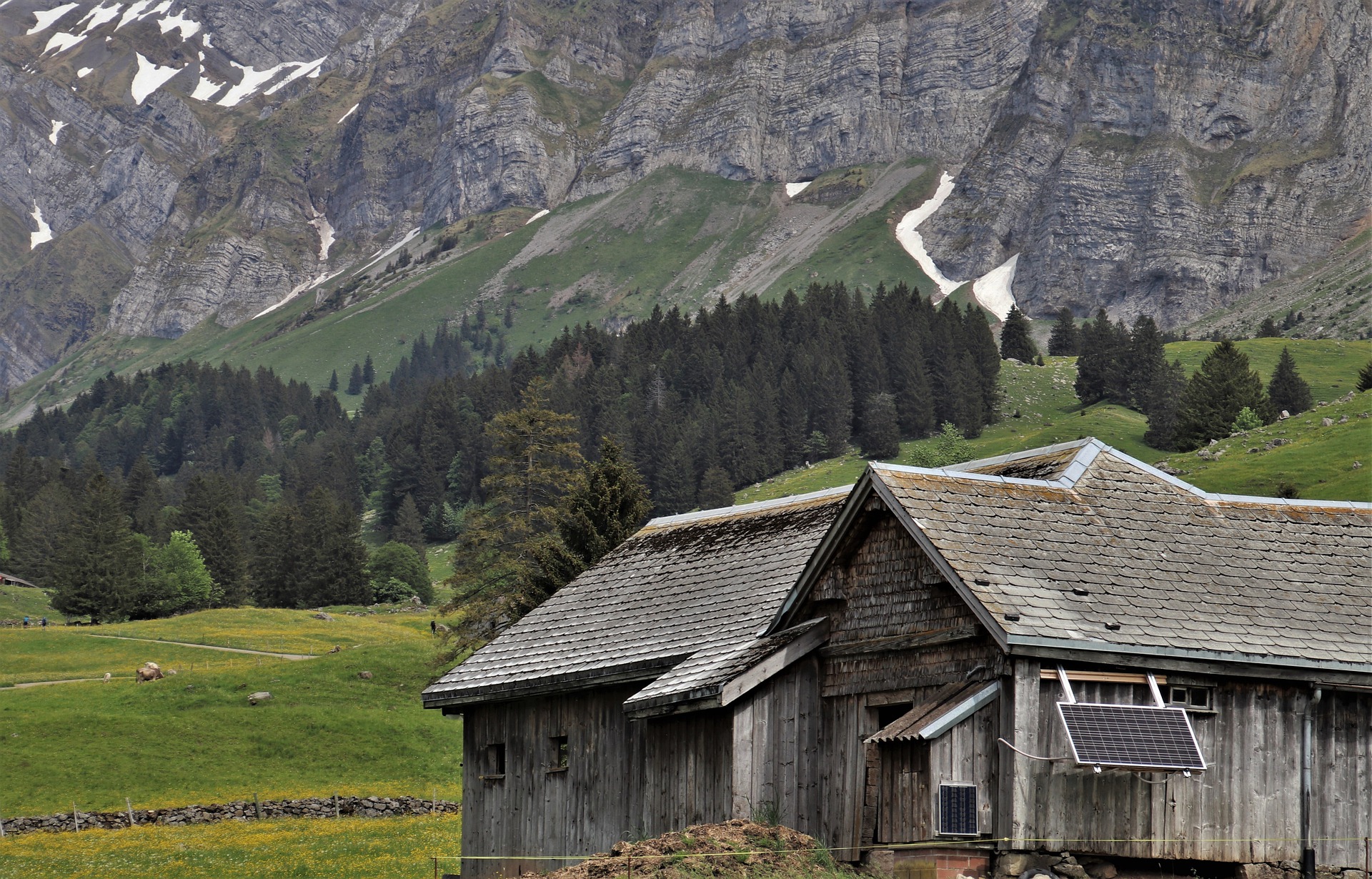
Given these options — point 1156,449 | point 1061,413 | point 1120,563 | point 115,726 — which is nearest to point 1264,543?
point 1120,563

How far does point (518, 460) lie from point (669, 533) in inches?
1500

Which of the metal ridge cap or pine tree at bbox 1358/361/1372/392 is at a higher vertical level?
pine tree at bbox 1358/361/1372/392

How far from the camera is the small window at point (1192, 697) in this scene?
19.4m

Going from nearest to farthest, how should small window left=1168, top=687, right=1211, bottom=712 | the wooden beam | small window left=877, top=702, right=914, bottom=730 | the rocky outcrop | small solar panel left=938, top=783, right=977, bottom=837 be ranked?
small solar panel left=938, top=783, right=977, bottom=837 → small window left=1168, top=687, right=1211, bottom=712 → small window left=877, top=702, right=914, bottom=730 → the wooden beam → the rocky outcrop

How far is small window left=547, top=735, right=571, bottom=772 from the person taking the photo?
2733 centimetres

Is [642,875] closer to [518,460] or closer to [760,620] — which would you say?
[760,620]

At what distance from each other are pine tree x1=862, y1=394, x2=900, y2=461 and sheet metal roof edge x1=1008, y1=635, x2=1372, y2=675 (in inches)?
5210

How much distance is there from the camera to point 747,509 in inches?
1187

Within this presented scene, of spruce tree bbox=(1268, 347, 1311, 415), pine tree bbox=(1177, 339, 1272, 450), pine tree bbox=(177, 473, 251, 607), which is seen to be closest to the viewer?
pine tree bbox=(1177, 339, 1272, 450)

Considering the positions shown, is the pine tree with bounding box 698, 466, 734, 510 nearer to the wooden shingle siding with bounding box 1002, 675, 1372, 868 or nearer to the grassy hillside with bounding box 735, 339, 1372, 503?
the grassy hillside with bounding box 735, 339, 1372, 503

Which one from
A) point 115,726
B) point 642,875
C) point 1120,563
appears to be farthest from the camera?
point 115,726

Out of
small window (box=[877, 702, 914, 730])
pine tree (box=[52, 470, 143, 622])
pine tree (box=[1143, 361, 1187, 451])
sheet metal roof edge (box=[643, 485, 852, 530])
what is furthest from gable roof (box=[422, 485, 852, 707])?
pine tree (box=[1143, 361, 1187, 451])

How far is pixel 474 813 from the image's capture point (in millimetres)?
29438

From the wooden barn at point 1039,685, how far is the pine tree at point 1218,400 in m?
108
